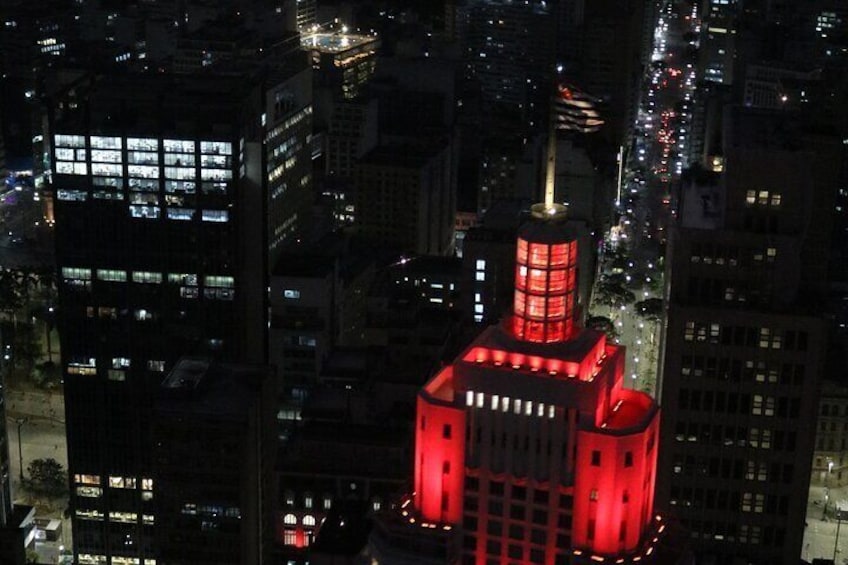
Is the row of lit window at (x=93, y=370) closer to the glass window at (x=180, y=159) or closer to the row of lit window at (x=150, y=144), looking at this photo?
the glass window at (x=180, y=159)

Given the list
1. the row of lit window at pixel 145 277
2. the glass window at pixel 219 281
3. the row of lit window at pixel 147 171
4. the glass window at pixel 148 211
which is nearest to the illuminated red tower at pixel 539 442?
the row of lit window at pixel 147 171

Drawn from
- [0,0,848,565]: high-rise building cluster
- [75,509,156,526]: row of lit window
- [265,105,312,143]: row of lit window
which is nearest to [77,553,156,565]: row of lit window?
[0,0,848,565]: high-rise building cluster

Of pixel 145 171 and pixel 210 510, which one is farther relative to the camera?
pixel 145 171

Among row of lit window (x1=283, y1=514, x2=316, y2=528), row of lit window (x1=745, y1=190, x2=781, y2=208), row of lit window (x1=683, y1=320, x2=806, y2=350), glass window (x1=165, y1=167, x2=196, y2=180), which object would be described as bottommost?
row of lit window (x1=283, y1=514, x2=316, y2=528)

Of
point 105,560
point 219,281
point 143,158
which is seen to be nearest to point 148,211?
point 143,158

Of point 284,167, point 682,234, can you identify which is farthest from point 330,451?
point 284,167

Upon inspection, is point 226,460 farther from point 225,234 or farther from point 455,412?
point 455,412

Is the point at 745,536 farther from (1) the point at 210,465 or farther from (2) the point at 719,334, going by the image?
(1) the point at 210,465

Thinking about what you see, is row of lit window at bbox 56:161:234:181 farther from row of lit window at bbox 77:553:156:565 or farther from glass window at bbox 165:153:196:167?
row of lit window at bbox 77:553:156:565
